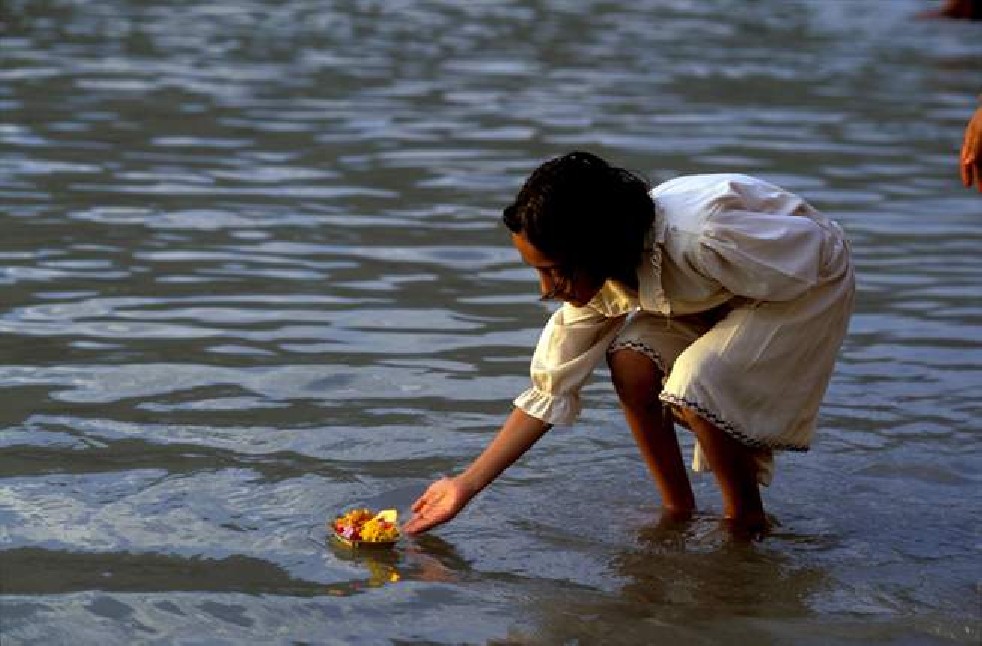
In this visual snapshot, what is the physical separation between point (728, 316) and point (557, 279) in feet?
1.65

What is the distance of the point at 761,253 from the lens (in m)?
4.23

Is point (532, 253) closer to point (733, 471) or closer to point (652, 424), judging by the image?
point (652, 424)

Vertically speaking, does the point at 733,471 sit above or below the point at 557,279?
below

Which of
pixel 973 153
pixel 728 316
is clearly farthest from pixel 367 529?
pixel 973 153

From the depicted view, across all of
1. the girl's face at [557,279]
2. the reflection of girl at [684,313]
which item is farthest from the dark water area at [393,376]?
the girl's face at [557,279]

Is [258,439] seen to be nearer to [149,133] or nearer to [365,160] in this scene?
[365,160]

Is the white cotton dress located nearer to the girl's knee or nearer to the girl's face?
the girl's knee

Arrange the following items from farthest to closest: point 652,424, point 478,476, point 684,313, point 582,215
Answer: point 652,424, point 684,313, point 478,476, point 582,215

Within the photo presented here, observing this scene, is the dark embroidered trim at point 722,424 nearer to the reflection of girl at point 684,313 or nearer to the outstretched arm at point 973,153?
the reflection of girl at point 684,313

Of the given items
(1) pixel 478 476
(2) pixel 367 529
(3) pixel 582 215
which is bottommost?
(2) pixel 367 529

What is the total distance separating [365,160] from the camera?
1041 cm

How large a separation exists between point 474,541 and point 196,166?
587 centimetres

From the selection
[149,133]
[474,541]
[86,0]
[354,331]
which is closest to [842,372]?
[354,331]

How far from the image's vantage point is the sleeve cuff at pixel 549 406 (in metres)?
4.36
